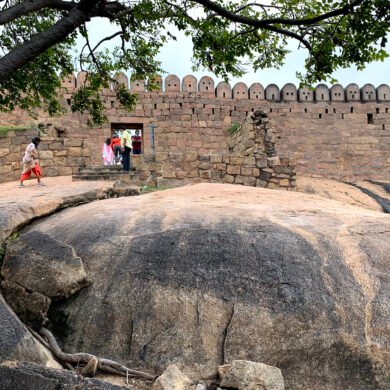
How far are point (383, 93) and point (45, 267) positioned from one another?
17811 mm

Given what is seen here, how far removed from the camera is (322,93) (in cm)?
1844

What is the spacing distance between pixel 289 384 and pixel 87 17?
15.9ft

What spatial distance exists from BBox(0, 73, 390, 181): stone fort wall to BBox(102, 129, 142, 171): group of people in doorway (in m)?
0.65

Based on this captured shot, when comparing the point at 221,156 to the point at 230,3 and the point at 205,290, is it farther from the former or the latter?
the point at 205,290

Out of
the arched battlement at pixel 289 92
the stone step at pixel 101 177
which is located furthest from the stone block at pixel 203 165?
the arched battlement at pixel 289 92

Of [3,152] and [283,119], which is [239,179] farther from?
[283,119]

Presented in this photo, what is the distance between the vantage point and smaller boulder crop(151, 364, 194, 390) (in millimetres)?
3160

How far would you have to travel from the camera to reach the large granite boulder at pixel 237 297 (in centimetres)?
348

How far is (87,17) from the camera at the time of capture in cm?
573

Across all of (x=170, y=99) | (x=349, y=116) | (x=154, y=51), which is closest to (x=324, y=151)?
(x=349, y=116)

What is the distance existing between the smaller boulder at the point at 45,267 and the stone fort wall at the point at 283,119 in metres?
12.3

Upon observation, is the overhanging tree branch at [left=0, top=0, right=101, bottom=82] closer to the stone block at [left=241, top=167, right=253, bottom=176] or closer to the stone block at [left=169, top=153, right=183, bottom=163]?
the stone block at [left=169, top=153, right=183, bottom=163]

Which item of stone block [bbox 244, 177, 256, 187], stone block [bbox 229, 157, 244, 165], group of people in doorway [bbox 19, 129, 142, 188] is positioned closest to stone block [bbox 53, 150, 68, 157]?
group of people in doorway [bbox 19, 129, 142, 188]

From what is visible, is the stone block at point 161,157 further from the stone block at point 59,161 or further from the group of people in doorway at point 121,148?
the stone block at point 59,161
